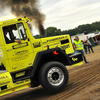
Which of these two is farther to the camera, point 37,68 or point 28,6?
point 28,6

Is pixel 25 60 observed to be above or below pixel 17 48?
below

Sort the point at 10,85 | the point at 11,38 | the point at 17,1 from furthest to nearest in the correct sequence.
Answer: the point at 17,1 < the point at 11,38 < the point at 10,85

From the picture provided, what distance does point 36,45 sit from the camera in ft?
18.3

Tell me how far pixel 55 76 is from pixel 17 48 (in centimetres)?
153

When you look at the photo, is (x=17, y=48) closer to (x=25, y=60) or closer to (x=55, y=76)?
(x=25, y=60)

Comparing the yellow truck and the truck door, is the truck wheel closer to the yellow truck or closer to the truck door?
the yellow truck

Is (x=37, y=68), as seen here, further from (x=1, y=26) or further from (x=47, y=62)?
(x=1, y=26)

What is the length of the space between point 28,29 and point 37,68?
1344 mm

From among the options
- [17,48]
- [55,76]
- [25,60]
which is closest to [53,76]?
[55,76]

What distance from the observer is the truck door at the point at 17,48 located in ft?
17.4

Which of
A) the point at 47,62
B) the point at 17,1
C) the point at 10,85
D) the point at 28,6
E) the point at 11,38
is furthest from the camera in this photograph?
the point at 28,6

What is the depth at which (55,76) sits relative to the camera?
556 centimetres

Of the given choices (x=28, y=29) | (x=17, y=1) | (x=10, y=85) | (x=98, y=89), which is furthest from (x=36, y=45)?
(x=17, y=1)

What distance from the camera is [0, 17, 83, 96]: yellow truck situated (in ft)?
17.3
